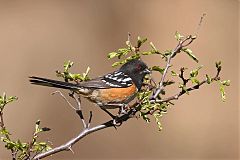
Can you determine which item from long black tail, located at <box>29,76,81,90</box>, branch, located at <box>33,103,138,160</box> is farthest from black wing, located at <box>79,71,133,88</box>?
branch, located at <box>33,103,138,160</box>

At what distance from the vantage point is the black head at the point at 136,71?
19.0 feet

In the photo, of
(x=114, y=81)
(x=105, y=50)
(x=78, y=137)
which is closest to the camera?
(x=78, y=137)

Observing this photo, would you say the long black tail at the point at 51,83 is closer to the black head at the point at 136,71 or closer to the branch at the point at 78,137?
the branch at the point at 78,137

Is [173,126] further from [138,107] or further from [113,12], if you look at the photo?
[138,107]

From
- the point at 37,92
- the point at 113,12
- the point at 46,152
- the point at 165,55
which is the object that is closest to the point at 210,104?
the point at 113,12

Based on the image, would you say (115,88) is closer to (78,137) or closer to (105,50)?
(78,137)

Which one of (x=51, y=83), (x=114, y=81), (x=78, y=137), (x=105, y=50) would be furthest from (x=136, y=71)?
(x=105, y=50)

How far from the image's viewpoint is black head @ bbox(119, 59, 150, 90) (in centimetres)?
578

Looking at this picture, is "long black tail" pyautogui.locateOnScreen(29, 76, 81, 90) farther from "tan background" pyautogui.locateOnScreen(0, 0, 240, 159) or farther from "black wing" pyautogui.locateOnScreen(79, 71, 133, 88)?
"tan background" pyautogui.locateOnScreen(0, 0, 240, 159)

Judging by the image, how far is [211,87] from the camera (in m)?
12.2

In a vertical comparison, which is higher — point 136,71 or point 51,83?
point 136,71

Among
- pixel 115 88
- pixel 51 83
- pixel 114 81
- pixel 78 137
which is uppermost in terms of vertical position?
pixel 114 81

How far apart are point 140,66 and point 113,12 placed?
235 inches

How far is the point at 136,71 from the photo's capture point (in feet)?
19.9
